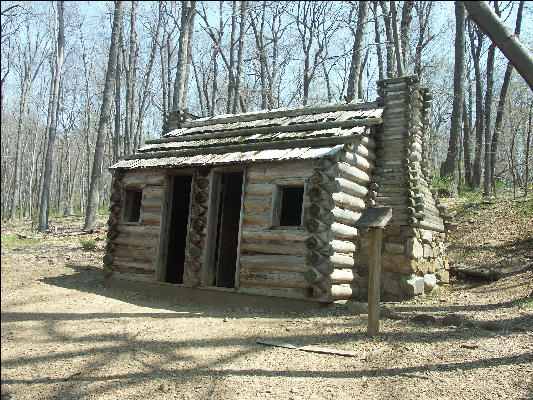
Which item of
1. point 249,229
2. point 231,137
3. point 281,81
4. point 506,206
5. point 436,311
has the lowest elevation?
point 436,311

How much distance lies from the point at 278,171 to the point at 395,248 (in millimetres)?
3138

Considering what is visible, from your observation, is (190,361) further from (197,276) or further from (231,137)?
(231,137)

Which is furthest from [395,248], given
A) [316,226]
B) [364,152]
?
[316,226]

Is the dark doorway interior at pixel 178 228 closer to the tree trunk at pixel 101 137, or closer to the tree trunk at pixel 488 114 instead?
the tree trunk at pixel 101 137

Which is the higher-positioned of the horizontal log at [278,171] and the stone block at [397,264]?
the horizontal log at [278,171]

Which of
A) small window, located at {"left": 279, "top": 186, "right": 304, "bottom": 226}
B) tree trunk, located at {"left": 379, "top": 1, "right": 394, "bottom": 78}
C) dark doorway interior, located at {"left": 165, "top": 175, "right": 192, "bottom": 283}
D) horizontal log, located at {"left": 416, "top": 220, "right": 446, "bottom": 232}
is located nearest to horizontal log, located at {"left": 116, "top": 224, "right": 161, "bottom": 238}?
dark doorway interior, located at {"left": 165, "top": 175, "right": 192, "bottom": 283}

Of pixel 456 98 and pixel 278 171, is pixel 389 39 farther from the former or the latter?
pixel 278 171

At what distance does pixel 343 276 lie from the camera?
8641 millimetres

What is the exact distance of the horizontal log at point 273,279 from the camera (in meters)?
8.35

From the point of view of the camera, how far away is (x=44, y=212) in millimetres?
20969

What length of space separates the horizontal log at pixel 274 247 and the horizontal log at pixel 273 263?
83mm

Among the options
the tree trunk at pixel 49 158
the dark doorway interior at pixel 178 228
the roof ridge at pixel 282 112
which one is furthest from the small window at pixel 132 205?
the tree trunk at pixel 49 158

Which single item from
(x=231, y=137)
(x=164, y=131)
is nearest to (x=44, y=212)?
(x=164, y=131)

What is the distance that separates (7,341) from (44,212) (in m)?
16.9
